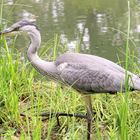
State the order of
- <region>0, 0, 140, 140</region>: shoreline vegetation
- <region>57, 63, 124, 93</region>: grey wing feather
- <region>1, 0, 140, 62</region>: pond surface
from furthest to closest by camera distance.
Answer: <region>1, 0, 140, 62</region>: pond surface < <region>57, 63, 124, 93</region>: grey wing feather < <region>0, 0, 140, 140</region>: shoreline vegetation

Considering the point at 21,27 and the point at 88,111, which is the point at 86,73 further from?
the point at 21,27

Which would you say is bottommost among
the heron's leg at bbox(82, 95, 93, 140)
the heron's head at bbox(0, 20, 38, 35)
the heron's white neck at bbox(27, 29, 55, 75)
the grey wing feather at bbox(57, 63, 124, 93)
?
the heron's leg at bbox(82, 95, 93, 140)

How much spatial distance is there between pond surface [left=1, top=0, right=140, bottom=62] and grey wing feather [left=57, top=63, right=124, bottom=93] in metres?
2.91

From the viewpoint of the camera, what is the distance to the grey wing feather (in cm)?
396

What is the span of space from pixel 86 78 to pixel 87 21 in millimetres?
7274

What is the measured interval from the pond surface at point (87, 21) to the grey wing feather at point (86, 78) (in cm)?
291

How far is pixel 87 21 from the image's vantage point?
36.7 feet

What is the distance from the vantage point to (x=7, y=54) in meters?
4.40

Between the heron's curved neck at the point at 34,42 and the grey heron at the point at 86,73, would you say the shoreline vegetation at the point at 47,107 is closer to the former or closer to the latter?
the grey heron at the point at 86,73

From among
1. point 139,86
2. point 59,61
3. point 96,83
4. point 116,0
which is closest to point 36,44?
point 59,61

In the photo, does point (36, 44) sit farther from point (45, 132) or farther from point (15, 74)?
point (45, 132)

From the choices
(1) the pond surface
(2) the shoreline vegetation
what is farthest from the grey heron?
(1) the pond surface

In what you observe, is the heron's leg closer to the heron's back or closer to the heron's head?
the heron's back

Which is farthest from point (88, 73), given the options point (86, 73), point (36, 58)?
point (36, 58)
